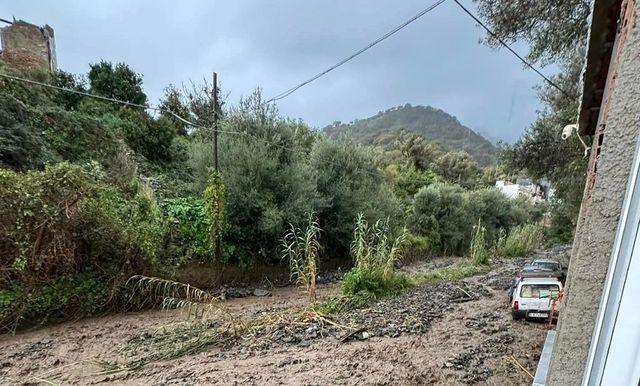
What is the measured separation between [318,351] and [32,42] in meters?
16.5

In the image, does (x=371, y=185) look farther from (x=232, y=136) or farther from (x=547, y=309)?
(x=547, y=309)

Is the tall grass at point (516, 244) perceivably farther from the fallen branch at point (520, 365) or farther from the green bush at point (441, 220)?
the fallen branch at point (520, 365)

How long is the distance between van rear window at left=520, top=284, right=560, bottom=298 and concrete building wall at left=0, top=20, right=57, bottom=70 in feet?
51.9

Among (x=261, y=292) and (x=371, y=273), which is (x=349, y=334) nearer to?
(x=371, y=273)

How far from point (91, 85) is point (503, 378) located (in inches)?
573

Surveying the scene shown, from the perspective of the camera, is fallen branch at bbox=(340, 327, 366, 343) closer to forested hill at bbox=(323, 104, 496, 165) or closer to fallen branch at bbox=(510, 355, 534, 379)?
fallen branch at bbox=(510, 355, 534, 379)

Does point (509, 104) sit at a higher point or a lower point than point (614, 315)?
higher

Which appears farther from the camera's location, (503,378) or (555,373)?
(503,378)

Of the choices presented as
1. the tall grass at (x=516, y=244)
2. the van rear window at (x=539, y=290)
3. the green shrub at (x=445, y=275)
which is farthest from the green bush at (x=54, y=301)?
the tall grass at (x=516, y=244)

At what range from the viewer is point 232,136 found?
822 cm

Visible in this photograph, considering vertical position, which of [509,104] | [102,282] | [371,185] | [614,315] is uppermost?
[509,104]

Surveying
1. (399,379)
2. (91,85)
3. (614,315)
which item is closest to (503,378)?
(399,379)

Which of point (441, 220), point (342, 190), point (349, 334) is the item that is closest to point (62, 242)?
point (349, 334)

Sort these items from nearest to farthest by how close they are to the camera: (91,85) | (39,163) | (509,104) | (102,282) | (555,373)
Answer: (555,373)
(102,282)
(509,104)
(39,163)
(91,85)
